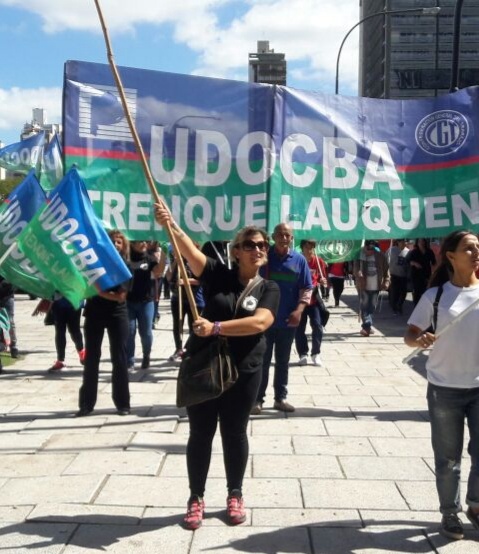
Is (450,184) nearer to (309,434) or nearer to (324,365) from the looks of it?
(309,434)

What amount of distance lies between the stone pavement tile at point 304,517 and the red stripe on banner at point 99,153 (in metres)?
2.99

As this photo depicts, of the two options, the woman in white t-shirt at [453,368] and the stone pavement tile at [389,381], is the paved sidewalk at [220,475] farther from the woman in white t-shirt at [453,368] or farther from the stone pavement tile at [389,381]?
the woman in white t-shirt at [453,368]

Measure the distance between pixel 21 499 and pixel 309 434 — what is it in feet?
8.04

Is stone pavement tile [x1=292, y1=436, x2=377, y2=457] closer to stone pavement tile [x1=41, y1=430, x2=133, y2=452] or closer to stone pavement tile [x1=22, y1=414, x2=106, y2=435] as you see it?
stone pavement tile [x1=41, y1=430, x2=133, y2=452]

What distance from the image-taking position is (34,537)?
3973 millimetres

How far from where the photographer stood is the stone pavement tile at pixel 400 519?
4.21 m

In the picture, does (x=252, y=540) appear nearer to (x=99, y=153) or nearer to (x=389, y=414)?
(x=389, y=414)

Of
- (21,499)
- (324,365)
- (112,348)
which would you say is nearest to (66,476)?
(21,499)

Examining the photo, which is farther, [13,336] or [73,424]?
[13,336]

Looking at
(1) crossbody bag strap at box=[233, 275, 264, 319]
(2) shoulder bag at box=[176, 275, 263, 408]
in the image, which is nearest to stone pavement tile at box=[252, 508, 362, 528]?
(2) shoulder bag at box=[176, 275, 263, 408]

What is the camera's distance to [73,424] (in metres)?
6.48

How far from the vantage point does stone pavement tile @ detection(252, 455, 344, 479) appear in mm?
5066

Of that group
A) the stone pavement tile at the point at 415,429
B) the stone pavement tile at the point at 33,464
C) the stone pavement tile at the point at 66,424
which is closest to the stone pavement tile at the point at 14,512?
the stone pavement tile at the point at 33,464

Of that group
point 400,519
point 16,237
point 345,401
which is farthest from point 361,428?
point 16,237
